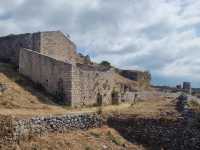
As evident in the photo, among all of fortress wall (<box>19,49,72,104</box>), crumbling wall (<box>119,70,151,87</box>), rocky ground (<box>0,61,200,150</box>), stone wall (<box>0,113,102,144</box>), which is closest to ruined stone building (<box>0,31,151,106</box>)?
fortress wall (<box>19,49,72,104</box>)

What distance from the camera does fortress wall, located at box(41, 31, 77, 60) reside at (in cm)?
3803

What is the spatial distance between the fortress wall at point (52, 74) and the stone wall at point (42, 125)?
631 cm

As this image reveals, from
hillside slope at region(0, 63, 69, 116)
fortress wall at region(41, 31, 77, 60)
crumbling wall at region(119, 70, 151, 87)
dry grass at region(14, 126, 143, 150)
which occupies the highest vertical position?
fortress wall at region(41, 31, 77, 60)

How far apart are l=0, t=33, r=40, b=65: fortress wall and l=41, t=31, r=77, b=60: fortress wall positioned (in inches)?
23.8

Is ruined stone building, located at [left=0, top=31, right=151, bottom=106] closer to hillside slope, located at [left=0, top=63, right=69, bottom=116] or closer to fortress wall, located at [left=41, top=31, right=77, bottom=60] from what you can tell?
fortress wall, located at [left=41, top=31, right=77, bottom=60]

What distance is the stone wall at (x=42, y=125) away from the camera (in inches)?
883

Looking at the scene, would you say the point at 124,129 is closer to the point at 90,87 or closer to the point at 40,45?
the point at 90,87

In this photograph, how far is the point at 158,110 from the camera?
31.4 metres

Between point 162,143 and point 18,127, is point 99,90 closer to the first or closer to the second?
point 162,143

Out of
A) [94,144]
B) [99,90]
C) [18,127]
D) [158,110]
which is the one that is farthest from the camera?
[99,90]

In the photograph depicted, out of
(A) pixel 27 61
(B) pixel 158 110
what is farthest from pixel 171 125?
(A) pixel 27 61

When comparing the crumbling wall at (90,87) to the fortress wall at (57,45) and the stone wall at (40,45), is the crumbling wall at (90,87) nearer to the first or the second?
the fortress wall at (57,45)

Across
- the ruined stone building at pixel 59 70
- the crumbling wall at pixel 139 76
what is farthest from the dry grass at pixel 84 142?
the crumbling wall at pixel 139 76

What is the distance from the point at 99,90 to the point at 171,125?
33.8ft
